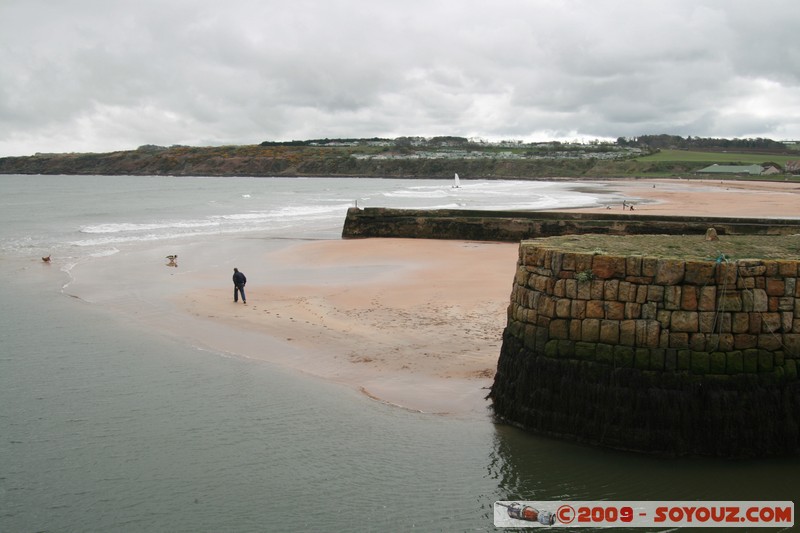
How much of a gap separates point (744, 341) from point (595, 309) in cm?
186

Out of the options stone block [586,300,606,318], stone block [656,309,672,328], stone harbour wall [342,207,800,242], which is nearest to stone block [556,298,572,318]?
stone block [586,300,606,318]

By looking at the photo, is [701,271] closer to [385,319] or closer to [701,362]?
[701,362]

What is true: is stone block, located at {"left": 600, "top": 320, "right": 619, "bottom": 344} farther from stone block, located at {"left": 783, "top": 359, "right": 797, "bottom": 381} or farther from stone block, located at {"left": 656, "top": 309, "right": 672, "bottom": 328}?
stone block, located at {"left": 783, "top": 359, "right": 797, "bottom": 381}

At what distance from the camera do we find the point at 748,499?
8023 millimetres

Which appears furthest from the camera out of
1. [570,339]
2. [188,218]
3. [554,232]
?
[188,218]

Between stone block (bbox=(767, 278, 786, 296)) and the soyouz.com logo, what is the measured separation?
255cm

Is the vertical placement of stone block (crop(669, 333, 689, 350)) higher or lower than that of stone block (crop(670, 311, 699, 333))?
lower

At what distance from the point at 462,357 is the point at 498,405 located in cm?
256

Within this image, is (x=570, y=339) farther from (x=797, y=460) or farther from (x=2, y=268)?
(x=2, y=268)

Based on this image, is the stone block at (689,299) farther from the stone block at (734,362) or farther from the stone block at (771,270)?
the stone block at (771,270)

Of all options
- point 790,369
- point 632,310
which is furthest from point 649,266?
point 790,369

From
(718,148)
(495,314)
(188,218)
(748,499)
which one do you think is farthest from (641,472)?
(718,148)

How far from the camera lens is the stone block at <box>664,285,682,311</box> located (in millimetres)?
8820

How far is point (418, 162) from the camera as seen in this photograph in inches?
6339
